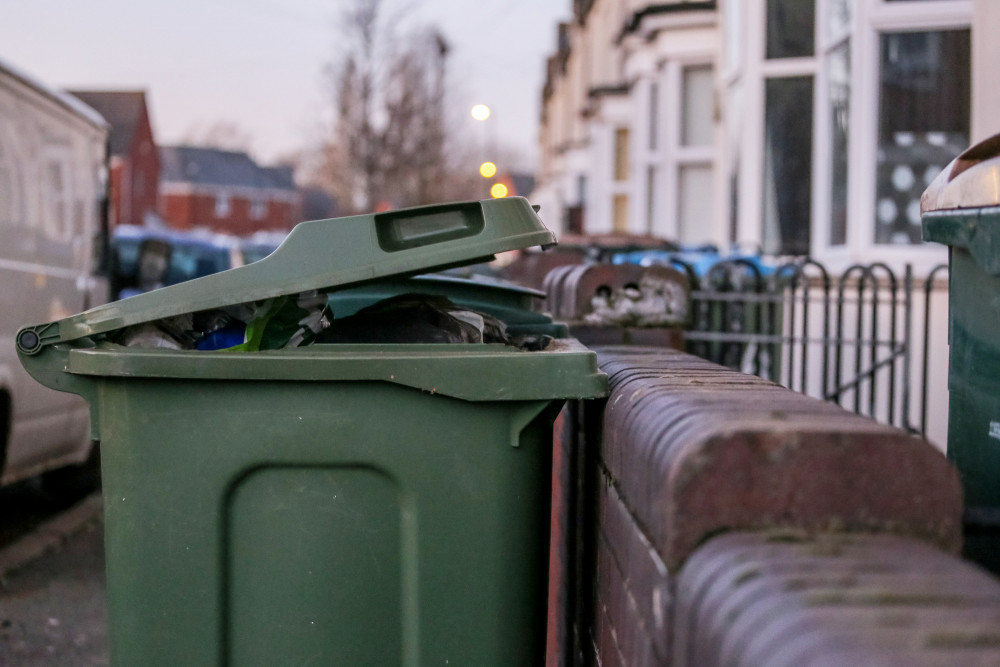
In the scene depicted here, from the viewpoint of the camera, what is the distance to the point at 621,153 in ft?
80.5

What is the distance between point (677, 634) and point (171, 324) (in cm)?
153

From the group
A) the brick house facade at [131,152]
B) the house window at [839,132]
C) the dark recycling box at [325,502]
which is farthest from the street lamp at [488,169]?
the brick house facade at [131,152]

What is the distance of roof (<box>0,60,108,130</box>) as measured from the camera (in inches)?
224

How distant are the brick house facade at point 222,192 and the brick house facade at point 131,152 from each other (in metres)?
16.2

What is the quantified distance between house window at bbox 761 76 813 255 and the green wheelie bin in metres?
8.48

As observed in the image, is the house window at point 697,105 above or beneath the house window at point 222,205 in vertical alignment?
beneath

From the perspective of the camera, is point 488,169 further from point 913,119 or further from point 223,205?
point 223,205

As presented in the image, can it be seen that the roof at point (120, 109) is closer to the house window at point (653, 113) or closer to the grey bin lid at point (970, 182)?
the house window at point (653, 113)

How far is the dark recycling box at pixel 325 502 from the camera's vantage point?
7.23 ft

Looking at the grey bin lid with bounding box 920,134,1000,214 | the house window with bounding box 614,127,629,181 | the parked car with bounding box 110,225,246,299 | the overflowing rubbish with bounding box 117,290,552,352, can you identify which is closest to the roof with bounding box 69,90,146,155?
the house window with bounding box 614,127,629,181

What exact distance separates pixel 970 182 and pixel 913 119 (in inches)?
268

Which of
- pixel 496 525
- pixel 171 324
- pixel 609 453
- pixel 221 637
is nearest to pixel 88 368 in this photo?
pixel 171 324

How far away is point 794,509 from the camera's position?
1.44 m

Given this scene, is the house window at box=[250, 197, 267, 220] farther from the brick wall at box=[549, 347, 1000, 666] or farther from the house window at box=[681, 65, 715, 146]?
the brick wall at box=[549, 347, 1000, 666]
